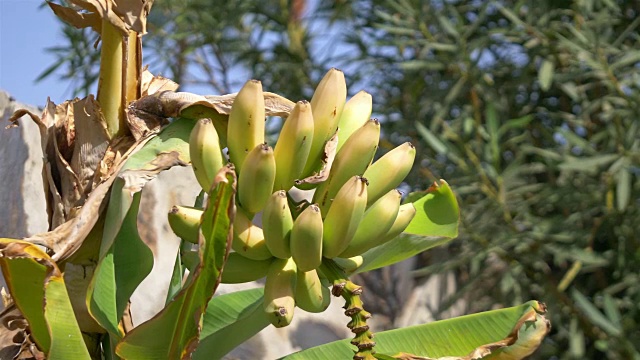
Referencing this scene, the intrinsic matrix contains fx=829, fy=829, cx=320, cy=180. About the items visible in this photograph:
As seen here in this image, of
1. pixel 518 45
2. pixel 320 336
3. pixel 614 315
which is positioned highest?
pixel 518 45

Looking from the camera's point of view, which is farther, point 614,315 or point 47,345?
point 614,315

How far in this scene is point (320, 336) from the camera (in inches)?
65.2

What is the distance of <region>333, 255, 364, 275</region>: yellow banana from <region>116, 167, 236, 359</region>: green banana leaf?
0.15m

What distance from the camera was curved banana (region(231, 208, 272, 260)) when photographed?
81cm

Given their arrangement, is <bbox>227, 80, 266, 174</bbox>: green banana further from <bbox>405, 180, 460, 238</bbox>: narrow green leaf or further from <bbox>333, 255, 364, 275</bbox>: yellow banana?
<bbox>405, 180, 460, 238</bbox>: narrow green leaf

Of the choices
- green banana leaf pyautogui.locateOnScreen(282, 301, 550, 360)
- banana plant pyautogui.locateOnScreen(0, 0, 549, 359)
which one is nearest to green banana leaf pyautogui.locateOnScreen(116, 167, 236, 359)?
banana plant pyautogui.locateOnScreen(0, 0, 549, 359)

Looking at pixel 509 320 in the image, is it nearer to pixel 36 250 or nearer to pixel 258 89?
pixel 258 89

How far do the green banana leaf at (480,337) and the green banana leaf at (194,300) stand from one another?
216 mm

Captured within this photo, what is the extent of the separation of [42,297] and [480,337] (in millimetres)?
458

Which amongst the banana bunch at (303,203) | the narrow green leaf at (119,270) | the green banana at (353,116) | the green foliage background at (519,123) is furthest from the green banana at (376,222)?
the green foliage background at (519,123)

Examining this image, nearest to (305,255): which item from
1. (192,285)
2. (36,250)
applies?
(192,285)

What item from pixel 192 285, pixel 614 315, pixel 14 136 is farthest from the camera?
pixel 614 315

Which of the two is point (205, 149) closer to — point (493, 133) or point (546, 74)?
point (493, 133)

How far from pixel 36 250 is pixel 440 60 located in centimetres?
162
